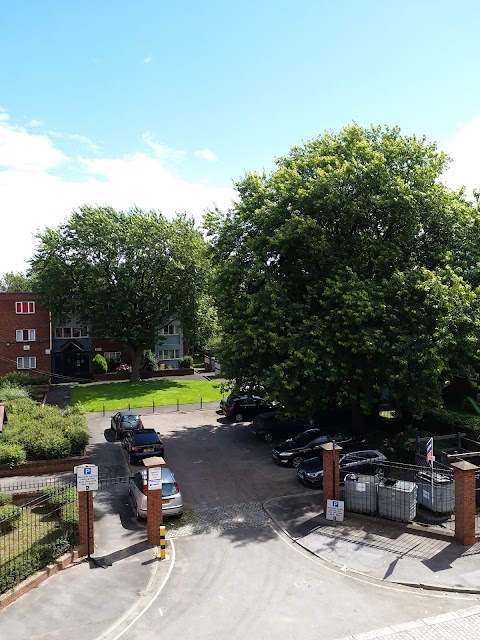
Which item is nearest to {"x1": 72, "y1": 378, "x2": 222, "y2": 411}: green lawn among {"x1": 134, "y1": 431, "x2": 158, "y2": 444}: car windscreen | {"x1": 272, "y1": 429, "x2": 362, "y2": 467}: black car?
{"x1": 134, "y1": 431, "x2": 158, "y2": 444}: car windscreen

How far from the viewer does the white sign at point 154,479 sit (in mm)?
14383

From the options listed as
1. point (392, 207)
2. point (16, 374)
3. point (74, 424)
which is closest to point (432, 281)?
point (392, 207)

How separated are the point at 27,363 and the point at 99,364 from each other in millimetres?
6321

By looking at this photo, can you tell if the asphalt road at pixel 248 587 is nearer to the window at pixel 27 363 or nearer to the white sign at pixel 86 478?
the white sign at pixel 86 478

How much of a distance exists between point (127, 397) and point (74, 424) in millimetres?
13534

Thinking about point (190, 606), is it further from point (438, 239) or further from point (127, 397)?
point (127, 397)

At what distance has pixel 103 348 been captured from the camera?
160ft

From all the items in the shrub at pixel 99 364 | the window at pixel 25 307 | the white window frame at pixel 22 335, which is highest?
the window at pixel 25 307

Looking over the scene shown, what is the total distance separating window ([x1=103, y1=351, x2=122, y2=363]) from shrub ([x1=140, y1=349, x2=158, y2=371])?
2.95m

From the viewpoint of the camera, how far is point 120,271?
41.5m

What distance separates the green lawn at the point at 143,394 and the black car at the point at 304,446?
41.4 ft

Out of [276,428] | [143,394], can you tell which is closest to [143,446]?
[276,428]

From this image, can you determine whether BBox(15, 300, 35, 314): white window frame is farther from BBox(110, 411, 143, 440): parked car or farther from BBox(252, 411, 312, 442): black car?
BBox(252, 411, 312, 442): black car

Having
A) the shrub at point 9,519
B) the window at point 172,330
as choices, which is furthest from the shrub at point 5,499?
the window at point 172,330
